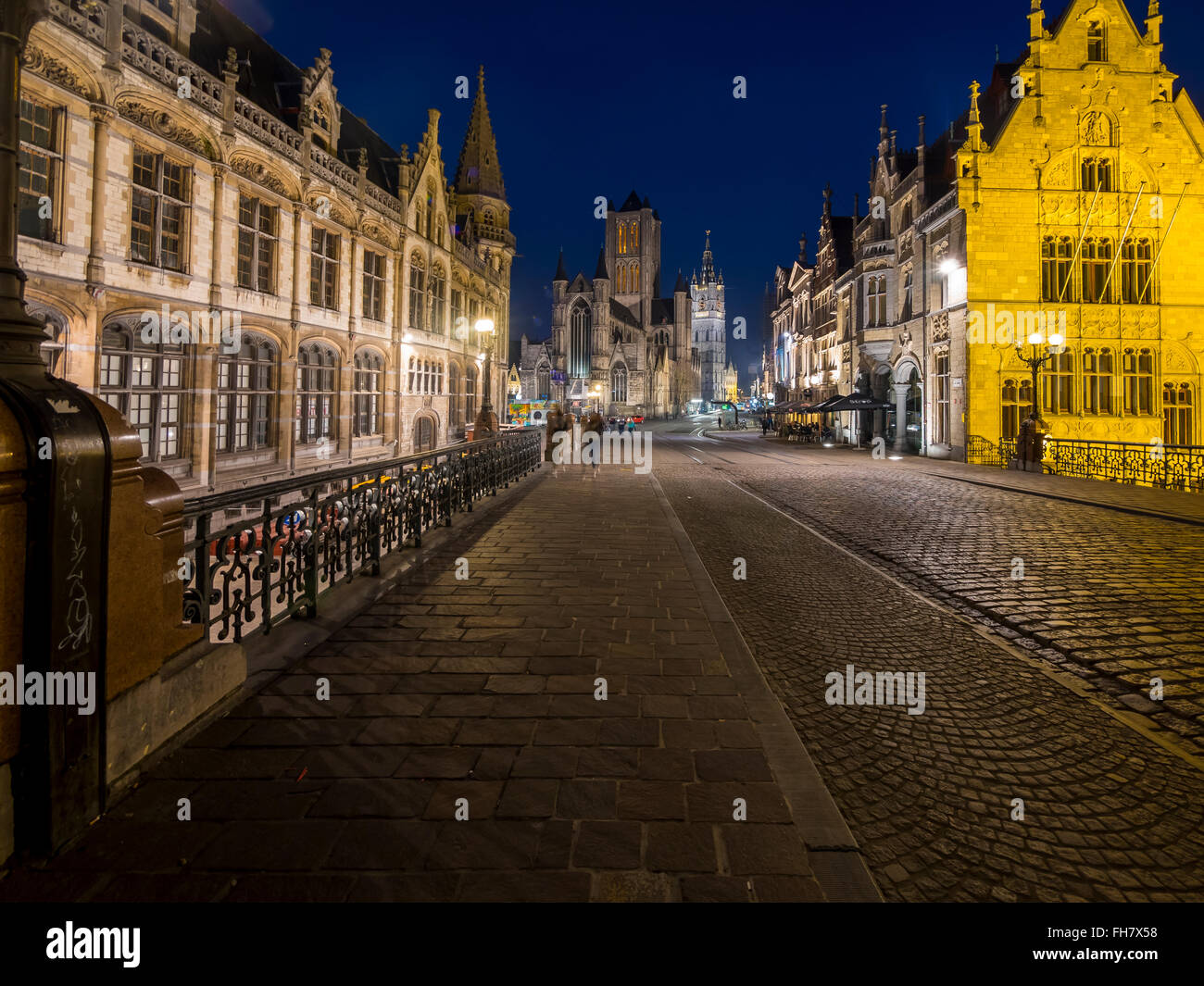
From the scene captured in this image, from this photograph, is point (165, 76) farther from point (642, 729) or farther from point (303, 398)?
point (642, 729)

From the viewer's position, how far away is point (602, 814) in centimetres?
269

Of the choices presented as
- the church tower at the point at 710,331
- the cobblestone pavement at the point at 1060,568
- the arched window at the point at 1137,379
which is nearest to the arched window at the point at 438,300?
the cobblestone pavement at the point at 1060,568

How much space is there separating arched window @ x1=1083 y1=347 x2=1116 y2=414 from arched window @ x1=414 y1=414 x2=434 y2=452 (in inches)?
1055

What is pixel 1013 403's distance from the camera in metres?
24.1

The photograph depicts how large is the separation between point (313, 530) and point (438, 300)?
28161mm

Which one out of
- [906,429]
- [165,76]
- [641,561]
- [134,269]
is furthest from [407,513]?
[906,429]

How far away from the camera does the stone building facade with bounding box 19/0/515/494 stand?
497 inches

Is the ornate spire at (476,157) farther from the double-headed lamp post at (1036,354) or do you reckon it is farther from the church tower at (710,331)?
the church tower at (710,331)

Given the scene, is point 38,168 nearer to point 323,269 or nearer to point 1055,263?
point 323,269

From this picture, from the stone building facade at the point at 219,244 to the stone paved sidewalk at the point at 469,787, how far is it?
5239 mm

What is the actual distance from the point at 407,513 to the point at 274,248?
15.0m

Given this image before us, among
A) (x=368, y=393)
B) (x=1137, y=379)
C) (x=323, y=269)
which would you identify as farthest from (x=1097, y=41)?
(x=368, y=393)

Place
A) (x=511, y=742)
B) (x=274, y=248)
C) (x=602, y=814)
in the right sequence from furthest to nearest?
(x=274, y=248) < (x=511, y=742) < (x=602, y=814)
